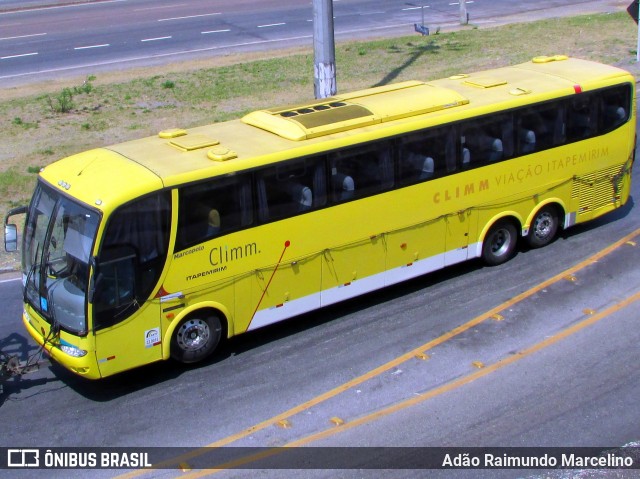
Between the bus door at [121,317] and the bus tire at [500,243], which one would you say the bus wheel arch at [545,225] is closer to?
the bus tire at [500,243]

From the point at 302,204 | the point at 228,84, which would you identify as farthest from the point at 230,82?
the point at 302,204

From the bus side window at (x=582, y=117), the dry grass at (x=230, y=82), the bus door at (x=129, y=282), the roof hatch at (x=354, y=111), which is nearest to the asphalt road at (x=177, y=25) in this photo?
the dry grass at (x=230, y=82)

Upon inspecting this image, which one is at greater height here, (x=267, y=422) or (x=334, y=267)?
(x=334, y=267)

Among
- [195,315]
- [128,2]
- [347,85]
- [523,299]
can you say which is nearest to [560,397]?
[523,299]

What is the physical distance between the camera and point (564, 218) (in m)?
15.1

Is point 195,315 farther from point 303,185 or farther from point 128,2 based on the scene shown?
point 128,2

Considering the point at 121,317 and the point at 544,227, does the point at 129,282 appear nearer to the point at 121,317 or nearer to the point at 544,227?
the point at 121,317

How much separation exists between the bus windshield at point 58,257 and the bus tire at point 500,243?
21.4ft

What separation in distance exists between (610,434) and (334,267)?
4.30m

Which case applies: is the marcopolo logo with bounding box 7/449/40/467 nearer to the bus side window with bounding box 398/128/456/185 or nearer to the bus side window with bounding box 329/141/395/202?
the bus side window with bounding box 329/141/395/202

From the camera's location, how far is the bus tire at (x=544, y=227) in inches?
584

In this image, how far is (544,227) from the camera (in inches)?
591

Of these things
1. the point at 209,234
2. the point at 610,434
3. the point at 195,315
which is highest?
the point at 209,234

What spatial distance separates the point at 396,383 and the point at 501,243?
4310 mm
